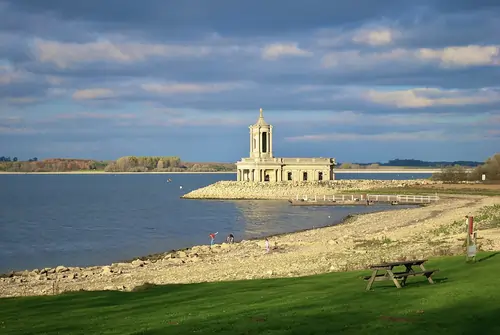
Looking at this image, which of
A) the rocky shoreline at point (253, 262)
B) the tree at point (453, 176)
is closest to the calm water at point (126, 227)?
the rocky shoreline at point (253, 262)

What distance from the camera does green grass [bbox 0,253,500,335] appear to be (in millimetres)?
13391

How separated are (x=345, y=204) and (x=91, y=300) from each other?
2698 inches

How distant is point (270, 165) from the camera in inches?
4665

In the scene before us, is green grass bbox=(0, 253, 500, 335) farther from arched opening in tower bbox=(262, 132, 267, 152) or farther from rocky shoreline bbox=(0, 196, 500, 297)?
arched opening in tower bbox=(262, 132, 267, 152)

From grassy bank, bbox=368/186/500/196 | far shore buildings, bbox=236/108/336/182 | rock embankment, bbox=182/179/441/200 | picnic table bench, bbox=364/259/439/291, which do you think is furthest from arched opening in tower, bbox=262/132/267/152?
picnic table bench, bbox=364/259/439/291

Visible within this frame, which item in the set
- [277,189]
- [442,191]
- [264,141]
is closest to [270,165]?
[264,141]

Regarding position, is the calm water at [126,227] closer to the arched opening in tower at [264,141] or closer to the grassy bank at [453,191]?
the grassy bank at [453,191]

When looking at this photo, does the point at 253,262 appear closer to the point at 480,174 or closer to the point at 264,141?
the point at 264,141

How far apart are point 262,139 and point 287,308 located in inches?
4147

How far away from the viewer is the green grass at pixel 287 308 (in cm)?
1339

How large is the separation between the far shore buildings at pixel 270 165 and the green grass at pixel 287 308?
318 feet

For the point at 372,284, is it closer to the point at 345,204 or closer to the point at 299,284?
the point at 299,284

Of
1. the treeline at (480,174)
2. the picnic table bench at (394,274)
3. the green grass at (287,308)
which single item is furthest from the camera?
the treeline at (480,174)

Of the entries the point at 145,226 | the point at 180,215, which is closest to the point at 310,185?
the point at 180,215
